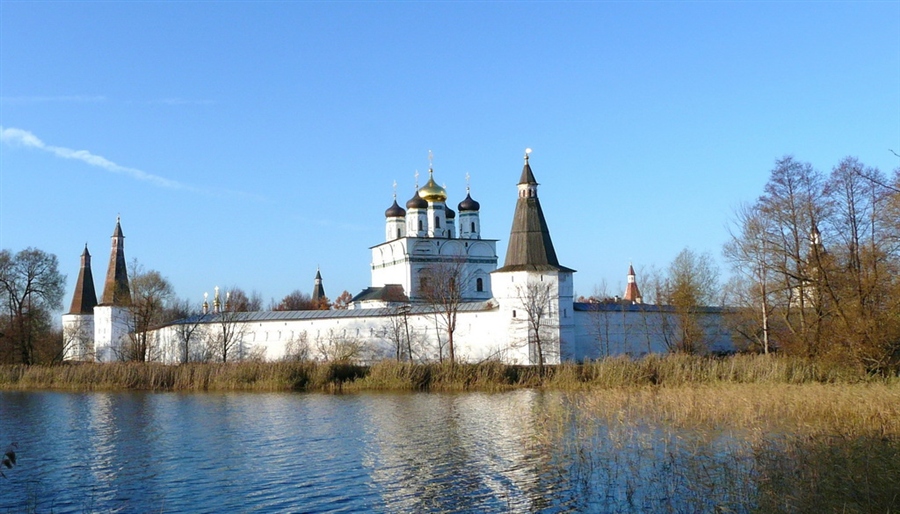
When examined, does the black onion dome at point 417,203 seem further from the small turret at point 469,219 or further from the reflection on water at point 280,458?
the reflection on water at point 280,458

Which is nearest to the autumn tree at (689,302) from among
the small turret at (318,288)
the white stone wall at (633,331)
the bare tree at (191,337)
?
the white stone wall at (633,331)

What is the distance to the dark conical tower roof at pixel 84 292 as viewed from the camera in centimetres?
4350

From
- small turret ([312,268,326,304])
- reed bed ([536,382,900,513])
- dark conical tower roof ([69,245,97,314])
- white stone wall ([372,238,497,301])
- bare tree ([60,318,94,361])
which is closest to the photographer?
reed bed ([536,382,900,513])

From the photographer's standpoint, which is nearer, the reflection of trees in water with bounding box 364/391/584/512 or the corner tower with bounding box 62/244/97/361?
the reflection of trees in water with bounding box 364/391/584/512

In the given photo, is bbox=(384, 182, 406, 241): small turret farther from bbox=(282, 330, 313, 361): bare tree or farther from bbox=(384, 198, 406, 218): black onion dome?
bbox=(282, 330, 313, 361): bare tree

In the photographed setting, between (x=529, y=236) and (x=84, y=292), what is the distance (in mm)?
24343

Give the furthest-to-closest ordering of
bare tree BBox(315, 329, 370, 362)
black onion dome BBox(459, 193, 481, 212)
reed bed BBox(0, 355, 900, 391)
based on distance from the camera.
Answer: black onion dome BBox(459, 193, 481, 212)
bare tree BBox(315, 329, 370, 362)
reed bed BBox(0, 355, 900, 391)

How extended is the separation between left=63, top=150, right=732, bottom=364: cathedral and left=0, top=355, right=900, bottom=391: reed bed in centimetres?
577

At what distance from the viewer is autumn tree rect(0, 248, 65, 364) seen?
34.0m

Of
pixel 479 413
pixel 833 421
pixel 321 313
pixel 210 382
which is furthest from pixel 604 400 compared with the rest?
pixel 321 313

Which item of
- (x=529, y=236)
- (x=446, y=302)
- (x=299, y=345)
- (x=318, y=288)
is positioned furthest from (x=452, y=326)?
(x=318, y=288)

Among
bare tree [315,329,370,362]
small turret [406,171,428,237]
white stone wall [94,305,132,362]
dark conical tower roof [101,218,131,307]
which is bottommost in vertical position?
bare tree [315,329,370,362]

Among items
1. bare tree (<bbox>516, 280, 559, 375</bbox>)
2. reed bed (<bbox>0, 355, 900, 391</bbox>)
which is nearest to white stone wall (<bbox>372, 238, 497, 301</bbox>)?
bare tree (<bbox>516, 280, 559, 375</bbox>)

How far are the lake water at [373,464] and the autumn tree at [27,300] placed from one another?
1811 cm
